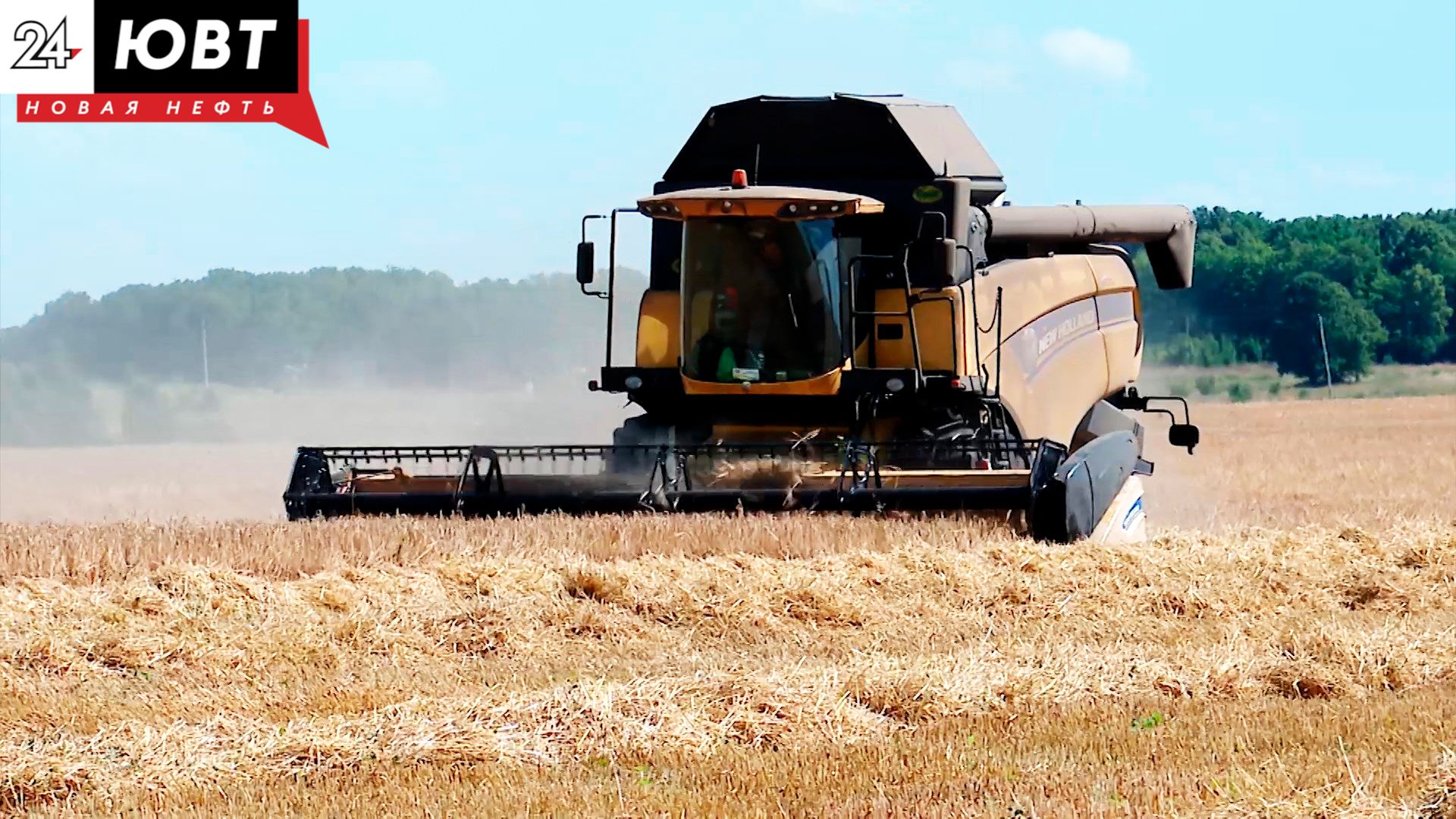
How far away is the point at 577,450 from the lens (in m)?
12.2

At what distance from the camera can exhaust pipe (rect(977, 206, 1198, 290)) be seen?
42.8 feet

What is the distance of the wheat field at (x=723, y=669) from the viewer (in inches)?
221

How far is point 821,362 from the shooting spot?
11398 millimetres

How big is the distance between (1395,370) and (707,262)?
159ft

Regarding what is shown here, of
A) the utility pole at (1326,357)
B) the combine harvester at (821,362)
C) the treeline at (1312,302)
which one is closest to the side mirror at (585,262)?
the combine harvester at (821,362)

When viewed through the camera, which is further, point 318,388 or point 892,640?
point 318,388

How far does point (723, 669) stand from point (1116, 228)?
738cm

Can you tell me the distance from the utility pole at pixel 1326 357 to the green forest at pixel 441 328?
0.21 metres

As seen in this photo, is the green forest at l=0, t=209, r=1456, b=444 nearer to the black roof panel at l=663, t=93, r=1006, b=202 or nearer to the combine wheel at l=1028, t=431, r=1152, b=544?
the black roof panel at l=663, t=93, r=1006, b=202

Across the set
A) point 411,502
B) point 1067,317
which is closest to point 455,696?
point 411,502

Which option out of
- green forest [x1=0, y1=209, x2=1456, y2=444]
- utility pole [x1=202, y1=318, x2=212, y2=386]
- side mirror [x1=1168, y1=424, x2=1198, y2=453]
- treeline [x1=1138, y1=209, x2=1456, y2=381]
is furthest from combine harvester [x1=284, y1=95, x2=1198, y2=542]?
treeline [x1=1138, y1=209, x2=1456, y2=381]

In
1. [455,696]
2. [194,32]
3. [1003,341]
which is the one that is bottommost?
[455,696]

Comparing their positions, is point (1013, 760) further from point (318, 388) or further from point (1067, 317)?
point (318, 388)

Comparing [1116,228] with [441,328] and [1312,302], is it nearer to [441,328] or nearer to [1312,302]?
[441,328]
